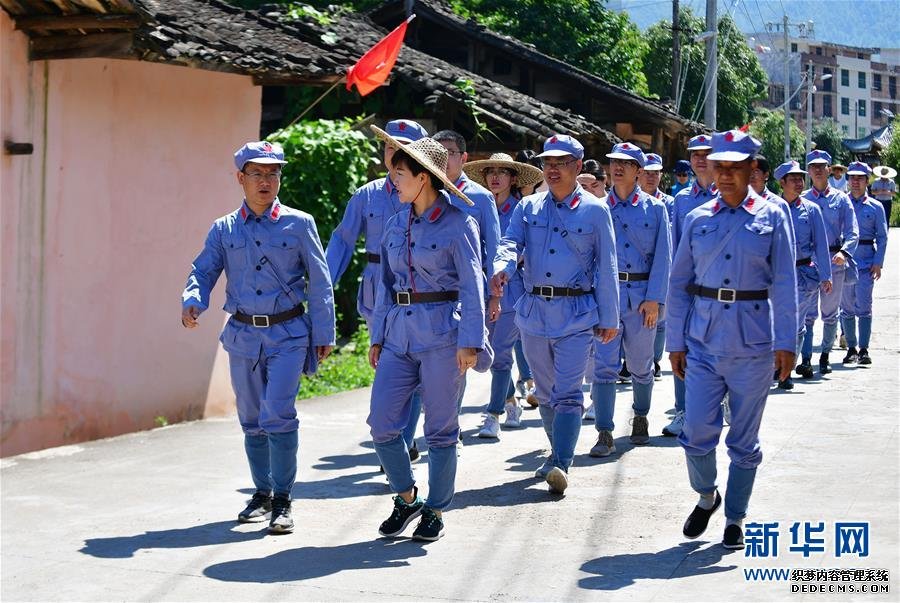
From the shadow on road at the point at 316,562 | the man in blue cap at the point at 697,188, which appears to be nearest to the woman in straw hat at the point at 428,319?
the shadow on road at the point at 316,562

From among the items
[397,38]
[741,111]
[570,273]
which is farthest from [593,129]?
[741,111]

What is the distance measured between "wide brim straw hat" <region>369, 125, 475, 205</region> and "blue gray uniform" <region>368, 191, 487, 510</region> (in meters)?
0.15

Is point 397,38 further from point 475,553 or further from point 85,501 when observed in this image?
point 475,553

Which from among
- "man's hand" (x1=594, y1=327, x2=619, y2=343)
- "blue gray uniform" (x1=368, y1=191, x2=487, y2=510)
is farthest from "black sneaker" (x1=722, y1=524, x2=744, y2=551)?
"man's hand" (x1=594, y1=327, x2=619, y2=343)

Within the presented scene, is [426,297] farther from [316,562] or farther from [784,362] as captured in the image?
[784,362]

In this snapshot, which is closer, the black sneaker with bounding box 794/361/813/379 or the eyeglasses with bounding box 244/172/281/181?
the eyeglasses with bounding box 244/172/281/181

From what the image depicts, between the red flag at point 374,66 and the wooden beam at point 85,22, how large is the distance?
2736 millimetres

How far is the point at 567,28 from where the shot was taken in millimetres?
36250

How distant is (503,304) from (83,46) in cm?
386

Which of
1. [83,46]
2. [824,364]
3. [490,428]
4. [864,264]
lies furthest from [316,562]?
[864,264]

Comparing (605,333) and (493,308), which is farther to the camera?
(493,308)

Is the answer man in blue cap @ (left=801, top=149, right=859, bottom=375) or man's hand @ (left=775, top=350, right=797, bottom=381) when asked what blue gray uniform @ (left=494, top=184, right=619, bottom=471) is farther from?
man in blue cap @ (left=801, top=149, right=859, bottom=375)

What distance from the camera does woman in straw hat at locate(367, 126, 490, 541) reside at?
7273 millimetres

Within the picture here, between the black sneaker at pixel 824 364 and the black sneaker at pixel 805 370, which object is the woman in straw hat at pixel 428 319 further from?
the black sneaker at pixel 824 364
